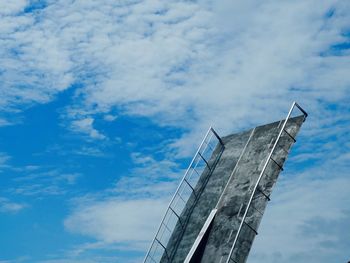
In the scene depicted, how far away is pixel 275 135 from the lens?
727 inches

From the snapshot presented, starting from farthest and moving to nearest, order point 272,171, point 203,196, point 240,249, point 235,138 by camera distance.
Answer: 1. point 235,138
2. point 203,196
3. point 272,171
4. point 240,249

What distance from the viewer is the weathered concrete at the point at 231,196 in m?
16.4

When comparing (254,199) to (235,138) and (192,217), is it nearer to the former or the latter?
(192,217)

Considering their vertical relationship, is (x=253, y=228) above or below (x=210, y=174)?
below

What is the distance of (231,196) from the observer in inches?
706

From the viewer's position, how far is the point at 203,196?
19.6 m

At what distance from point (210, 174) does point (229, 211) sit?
315cm

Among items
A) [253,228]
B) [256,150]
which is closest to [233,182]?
[256,150]

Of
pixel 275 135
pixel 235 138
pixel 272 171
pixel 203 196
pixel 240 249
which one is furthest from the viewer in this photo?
pixel 235 138

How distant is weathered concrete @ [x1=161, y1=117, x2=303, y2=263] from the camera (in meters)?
16.4

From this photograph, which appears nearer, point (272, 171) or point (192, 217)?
point (272, 171)

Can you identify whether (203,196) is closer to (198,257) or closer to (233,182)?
(233,182)

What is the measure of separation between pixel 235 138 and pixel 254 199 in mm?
4665

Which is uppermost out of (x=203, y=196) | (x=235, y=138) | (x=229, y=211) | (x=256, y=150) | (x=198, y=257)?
(x=235, y=138)
